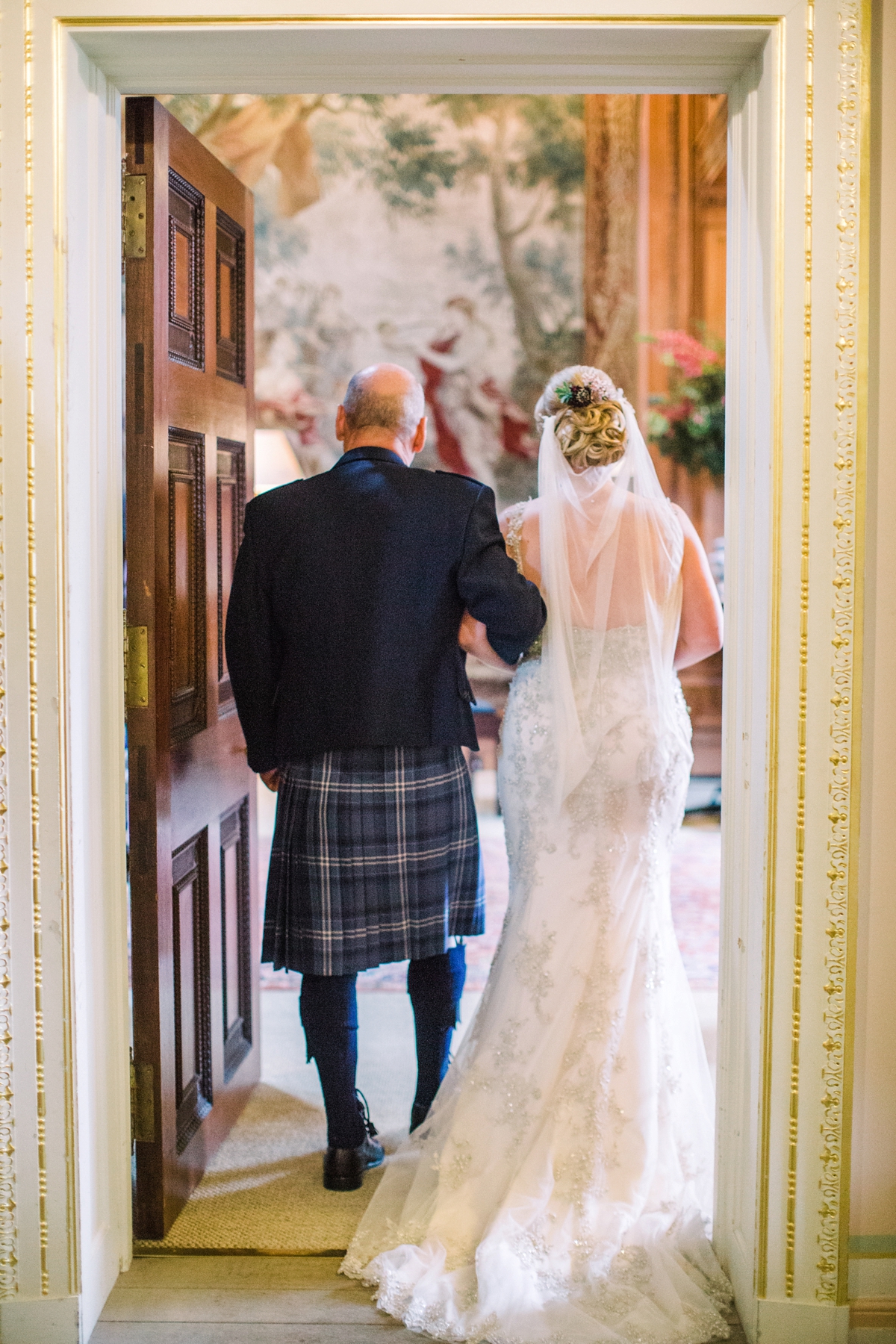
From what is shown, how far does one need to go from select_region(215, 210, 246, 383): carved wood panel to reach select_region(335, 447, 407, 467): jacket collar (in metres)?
0.57

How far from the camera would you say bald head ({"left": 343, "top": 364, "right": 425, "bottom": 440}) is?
286 cm

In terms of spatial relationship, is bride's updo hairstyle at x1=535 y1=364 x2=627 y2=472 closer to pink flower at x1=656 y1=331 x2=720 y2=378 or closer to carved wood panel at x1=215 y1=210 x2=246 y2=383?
carved wood panel at x1=215 y1=210 x2=246 y2=383

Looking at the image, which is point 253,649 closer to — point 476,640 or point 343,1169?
point 476,640

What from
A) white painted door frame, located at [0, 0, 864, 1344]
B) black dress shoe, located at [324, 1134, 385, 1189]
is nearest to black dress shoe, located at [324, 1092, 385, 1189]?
black dress shoe, located at [324, 1134, 385, 1189]

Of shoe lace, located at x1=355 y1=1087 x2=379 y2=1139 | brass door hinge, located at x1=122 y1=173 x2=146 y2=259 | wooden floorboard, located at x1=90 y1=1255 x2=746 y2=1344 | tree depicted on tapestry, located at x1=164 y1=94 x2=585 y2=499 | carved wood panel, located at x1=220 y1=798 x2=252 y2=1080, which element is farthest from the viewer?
tree depicted on tapestry, located at x1=164 y1=94 x2=585 y2=499

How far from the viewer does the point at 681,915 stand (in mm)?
5359

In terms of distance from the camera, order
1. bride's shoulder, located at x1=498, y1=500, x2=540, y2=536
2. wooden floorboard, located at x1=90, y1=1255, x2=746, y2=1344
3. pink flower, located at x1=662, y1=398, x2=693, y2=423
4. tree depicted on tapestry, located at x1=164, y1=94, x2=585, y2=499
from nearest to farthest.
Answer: wooden floorboard, located at x1=90, y1=1255, x2=746, y2=1344 → bride's shoulder, located at x1=498, y1=500, x2=540, y2=536 → pink flower, located at x1=662, y1=398, x2=693, y2=423 → tree depicted on tapestry, located at x1=164, y1=94, x2=585, y2=499

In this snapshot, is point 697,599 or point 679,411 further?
point 679,411

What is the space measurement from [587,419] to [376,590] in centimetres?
64

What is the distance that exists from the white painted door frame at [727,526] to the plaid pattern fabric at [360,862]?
57 centimetres

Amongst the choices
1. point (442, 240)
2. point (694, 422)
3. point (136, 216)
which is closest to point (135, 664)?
point (136, 216)

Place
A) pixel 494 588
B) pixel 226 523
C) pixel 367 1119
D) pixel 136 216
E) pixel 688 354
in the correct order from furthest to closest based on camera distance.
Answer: pixel 688 354 → pixel 226 523 → pixel 367 1119 → pixel 494 588 → pixel 136 216

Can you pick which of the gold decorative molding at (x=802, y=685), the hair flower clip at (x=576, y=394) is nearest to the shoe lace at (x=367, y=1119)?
the gold decorative molding at (x=802, y=685)

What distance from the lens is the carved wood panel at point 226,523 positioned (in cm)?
322
